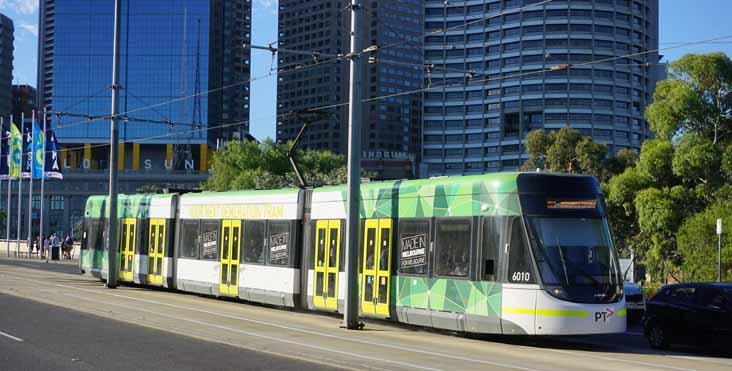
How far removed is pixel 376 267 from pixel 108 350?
22.6 feet

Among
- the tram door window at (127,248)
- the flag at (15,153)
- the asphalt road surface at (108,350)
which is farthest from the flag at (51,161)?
the asphalt road surface at (108,350)

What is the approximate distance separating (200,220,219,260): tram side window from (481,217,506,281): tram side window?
11368 millimetres

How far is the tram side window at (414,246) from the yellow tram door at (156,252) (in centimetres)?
1242

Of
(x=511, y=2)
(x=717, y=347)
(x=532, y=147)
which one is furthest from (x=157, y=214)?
(x=511, y=2)

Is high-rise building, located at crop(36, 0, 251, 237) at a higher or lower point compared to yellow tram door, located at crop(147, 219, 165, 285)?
higher

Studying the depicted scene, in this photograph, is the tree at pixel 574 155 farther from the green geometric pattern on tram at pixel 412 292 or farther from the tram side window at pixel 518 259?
the tram side window at pixel 518 259

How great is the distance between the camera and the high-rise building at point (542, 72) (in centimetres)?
12525

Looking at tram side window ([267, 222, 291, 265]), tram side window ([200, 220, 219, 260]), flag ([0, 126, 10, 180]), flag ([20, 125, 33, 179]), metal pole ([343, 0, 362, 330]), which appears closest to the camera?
metal pole ([343, 0, 362, 330])

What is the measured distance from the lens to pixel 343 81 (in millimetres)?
189500

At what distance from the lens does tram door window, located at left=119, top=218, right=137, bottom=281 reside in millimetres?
32438

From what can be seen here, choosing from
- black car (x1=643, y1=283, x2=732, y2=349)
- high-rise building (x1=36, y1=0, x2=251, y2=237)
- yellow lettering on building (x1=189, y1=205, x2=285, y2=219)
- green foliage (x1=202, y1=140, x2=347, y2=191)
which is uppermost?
high-rise building (x1=36, y1=0, x2=251, y2=237)

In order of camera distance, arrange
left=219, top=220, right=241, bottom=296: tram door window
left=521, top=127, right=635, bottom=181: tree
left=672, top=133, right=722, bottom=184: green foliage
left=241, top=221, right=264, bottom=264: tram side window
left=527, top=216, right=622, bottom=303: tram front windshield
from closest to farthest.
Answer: left=527, top=216, right=622, bottom=303: tram front windshield → left=241, top=221, right=264, bottom=264: tram side window → left=219, top=220, right=241, bottom=296: tram door window → left=672, top=133, right=722, bottom=184: green foliage → left=521, top=127, right=635, bottom=181: tree

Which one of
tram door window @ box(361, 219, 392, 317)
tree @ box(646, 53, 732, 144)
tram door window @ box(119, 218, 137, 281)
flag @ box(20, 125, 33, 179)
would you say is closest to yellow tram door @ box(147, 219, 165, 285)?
tram door window @ box(119, 218, 137, 281)

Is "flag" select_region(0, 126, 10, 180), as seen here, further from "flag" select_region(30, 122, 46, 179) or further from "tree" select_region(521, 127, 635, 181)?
"tree" select_region(521, 127, 635, 181)
